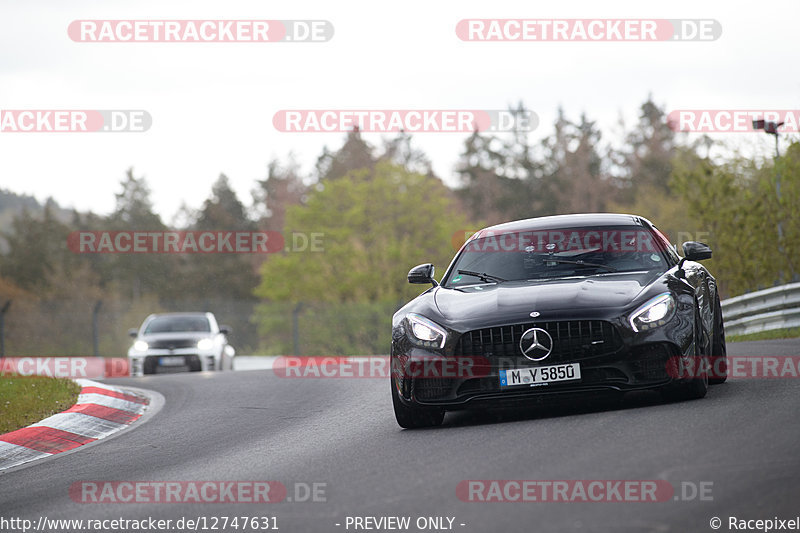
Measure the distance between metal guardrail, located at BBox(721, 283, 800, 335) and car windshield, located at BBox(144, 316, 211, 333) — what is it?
11.0 metres

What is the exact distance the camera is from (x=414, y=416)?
7.68 meters

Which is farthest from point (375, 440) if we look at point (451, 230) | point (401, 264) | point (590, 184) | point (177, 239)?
point (177, 239)

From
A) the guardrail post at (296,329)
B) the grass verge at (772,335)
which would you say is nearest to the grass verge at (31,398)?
the grass verge at (772,335)

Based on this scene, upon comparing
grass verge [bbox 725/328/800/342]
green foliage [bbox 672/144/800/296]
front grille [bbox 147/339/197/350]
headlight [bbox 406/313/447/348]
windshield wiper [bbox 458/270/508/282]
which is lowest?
grass verge [bbox 725/328/800/342]

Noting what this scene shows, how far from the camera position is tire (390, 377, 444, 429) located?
7.64m

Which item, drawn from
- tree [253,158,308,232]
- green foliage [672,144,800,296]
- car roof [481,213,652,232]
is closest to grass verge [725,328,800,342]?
green foliage [672,144,800,296]

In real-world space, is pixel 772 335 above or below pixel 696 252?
below

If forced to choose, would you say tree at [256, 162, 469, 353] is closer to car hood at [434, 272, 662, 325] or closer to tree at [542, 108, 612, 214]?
tree at [542, 108, 612, 214]

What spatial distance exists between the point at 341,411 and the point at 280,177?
86150 mm

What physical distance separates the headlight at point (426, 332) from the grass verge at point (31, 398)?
4.38 m

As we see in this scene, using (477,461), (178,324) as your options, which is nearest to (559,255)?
(477,461)

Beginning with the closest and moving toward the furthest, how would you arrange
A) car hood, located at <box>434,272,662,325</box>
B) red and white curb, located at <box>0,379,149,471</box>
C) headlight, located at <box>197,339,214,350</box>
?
1. car hood, located at <box>434,272,662,325</box>
2. red and white curb, located at <box>0,379,149,471</box>
3. headlight, located at <box>197,339,214,350</box>

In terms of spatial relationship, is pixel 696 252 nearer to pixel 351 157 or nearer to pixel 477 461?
pixel 477 461

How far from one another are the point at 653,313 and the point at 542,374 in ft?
2.92
